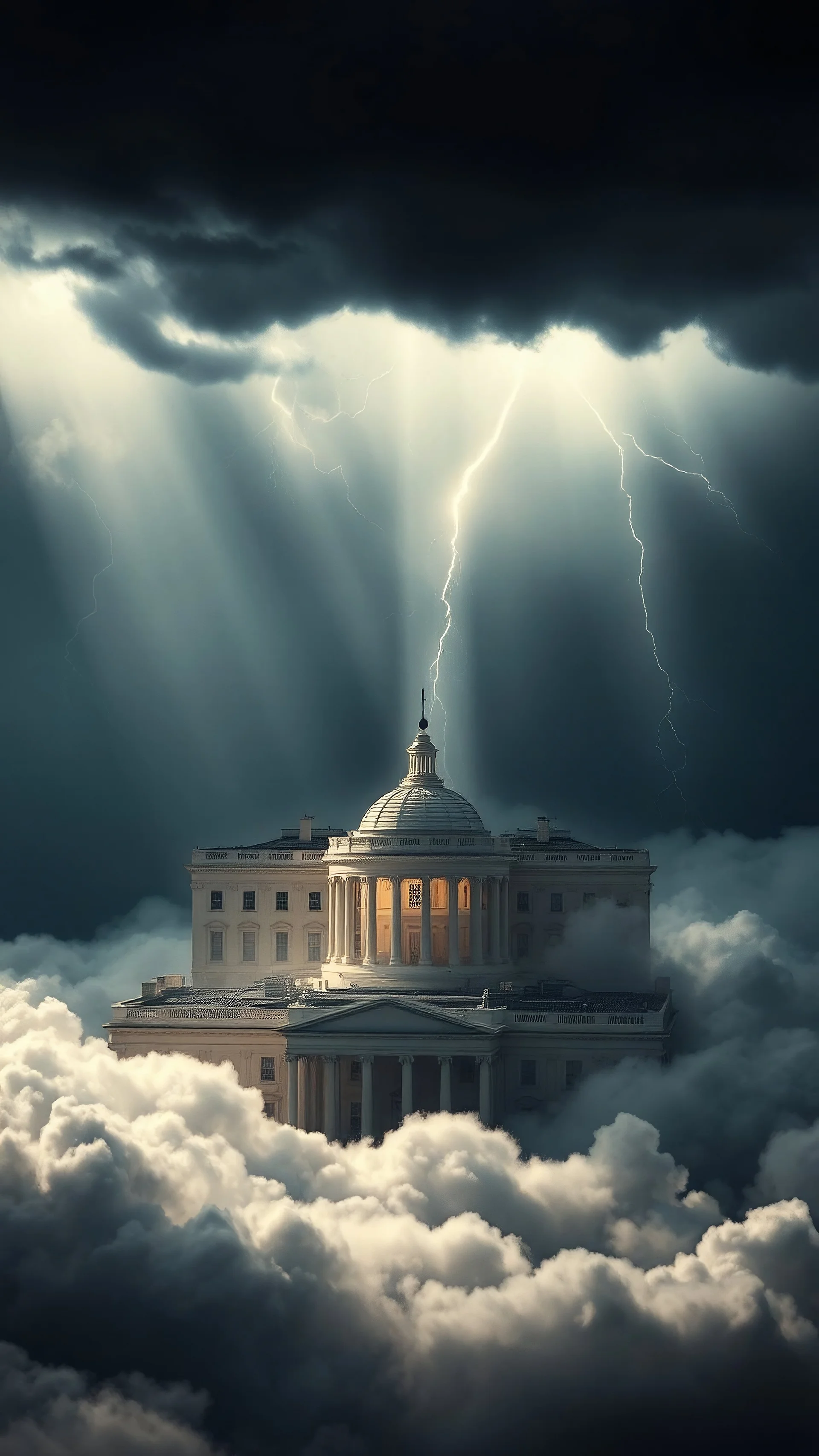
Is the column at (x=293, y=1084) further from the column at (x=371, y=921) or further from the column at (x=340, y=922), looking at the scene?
the column at (x=340, y=922)

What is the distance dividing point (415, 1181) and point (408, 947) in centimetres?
2925

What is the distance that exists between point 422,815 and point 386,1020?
1992cm

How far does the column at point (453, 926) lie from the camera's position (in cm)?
13688

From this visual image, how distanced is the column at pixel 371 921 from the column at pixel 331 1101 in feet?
48.9

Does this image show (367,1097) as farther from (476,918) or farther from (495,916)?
(495,916)

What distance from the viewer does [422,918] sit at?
137750 mm

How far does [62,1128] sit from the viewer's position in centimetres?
10450

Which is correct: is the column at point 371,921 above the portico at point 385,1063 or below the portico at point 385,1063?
above

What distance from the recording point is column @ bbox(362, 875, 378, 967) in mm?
137500

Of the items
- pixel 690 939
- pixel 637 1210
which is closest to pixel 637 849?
pixel 690 939

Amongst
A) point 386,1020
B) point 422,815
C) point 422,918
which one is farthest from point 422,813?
point 386,1020

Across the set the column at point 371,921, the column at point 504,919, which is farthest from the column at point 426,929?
the column at point 504,919

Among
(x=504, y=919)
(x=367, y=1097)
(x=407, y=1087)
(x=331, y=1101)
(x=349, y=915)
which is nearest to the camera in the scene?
(x=407, y=1087)

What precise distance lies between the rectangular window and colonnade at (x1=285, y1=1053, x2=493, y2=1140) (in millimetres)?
481
